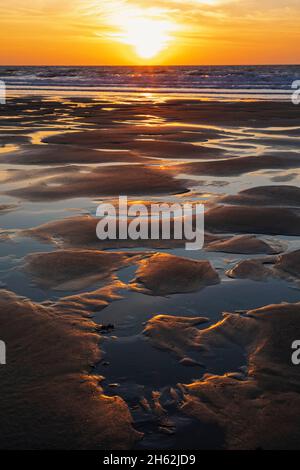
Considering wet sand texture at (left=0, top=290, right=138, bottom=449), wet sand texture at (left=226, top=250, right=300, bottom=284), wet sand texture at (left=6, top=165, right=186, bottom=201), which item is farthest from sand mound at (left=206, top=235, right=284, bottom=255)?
wet sand texture at (left=6, top=165, right=186, bottom=201)

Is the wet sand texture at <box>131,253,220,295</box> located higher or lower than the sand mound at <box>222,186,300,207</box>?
lower

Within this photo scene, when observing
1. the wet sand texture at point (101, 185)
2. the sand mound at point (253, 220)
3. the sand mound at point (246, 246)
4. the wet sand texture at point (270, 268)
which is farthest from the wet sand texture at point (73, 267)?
the wet sand texture at point (101, 185)

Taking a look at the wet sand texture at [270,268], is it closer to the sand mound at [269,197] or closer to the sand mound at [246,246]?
the sand mound at [246,246]

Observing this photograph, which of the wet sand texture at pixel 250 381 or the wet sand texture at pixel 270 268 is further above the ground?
the wet sand texture at pixel 270 268

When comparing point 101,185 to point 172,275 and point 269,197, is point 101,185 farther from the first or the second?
point 172,275

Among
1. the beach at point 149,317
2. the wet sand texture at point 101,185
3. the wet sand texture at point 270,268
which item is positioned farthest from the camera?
the wet sand texture at point 101,185

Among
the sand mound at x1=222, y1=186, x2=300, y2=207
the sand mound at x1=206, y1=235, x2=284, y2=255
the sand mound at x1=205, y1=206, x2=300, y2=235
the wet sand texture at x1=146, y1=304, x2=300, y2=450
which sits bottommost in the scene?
the wet sand texture at x1=146, y1=304, x2=300, y2=450

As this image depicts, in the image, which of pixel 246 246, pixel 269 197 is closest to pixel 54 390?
pixel 246 246

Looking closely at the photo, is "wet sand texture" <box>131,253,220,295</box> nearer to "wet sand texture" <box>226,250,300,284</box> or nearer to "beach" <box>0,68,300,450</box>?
"beach" <box>0,68,300,450</box>

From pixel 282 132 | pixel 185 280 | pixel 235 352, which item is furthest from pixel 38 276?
pixel 282 132
